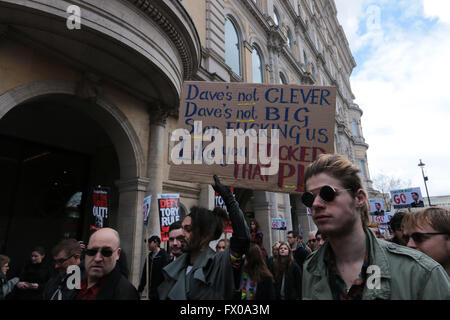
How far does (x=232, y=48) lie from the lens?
1447cm

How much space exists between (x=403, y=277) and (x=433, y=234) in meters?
1.09

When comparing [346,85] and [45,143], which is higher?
[346,85]

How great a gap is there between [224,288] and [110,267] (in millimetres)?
890

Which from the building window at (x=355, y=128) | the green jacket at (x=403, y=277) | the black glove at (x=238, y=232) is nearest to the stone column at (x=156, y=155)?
Result: the black glove at (x=238, y=232)

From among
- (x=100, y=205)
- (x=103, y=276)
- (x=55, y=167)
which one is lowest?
(x=103, y=276)

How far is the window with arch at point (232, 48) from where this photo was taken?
45.8 feet

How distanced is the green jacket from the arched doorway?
27.1 feet

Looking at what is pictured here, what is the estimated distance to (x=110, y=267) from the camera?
2008mm

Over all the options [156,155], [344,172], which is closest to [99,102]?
[156,155]

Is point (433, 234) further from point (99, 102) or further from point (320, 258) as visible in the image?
point (99, 102)

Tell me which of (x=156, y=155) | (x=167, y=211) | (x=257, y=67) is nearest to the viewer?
(x=167, y=211)

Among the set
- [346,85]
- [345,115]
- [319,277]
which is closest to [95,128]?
[319,277]

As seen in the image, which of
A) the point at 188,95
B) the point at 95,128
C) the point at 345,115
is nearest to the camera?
the point at 188,95
